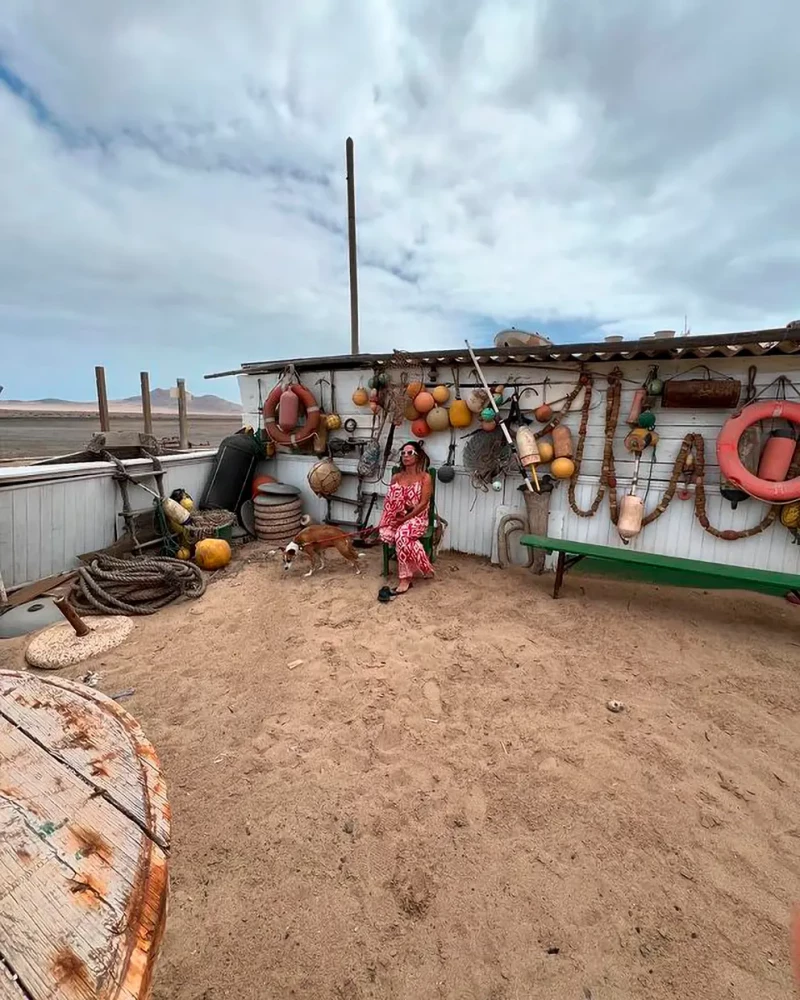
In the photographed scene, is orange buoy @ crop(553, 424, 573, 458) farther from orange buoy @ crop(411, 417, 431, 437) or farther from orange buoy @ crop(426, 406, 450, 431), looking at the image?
orange buoy @ crop(411, 417, 431, 437)

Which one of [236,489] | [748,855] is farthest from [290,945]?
[236,489]

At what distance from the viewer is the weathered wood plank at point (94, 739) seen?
96 centimetres

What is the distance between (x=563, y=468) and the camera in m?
4.17

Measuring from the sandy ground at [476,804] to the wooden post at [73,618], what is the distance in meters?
0.35

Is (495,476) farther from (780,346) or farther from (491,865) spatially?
(491,865)

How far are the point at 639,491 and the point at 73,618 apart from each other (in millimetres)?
4725

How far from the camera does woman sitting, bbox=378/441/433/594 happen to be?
411 cm

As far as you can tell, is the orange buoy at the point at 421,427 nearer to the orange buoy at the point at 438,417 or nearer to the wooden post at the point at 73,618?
the orange buoy at the point at 438,417

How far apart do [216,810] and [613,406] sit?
161 inches

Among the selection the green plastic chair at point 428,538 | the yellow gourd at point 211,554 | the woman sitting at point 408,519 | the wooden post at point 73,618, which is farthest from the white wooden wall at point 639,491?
the wooden post at point 73,618

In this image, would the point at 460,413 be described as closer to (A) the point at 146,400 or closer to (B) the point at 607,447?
(B) the point at 607,447

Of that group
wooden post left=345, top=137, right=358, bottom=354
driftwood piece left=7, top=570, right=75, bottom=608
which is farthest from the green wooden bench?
wooden post left=345, top=137, right=358, bottom=354

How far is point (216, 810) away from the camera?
6.28 feet

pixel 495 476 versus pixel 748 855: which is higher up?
pixel 495 476
